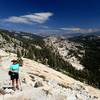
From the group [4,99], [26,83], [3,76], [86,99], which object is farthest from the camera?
[3,76]

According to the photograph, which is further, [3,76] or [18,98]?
[3,76]

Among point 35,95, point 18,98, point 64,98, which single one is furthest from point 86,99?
point 18,98

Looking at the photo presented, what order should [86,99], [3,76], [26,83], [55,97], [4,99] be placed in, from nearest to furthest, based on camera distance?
[4,99] < [55,97] < [86,99] < [26,83] < [3,76]

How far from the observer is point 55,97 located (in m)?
23.2

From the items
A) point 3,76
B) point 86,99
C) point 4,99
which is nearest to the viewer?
point 4,99

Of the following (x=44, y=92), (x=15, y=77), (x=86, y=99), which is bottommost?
(x=86, y=99)

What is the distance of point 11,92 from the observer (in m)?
23.5

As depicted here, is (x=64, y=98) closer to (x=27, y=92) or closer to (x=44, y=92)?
(x=44, y=92)

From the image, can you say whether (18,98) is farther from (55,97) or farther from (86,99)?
(86,99)

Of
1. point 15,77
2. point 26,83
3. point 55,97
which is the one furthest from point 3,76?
point 55,97

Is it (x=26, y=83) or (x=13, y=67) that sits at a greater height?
(x=13, y=67)

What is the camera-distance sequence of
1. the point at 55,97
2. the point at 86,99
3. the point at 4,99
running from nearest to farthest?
the point at 4,99
the point at 55,97
the point at 86,99

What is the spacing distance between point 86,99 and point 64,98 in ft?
14.9

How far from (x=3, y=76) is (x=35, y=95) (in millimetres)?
14531
